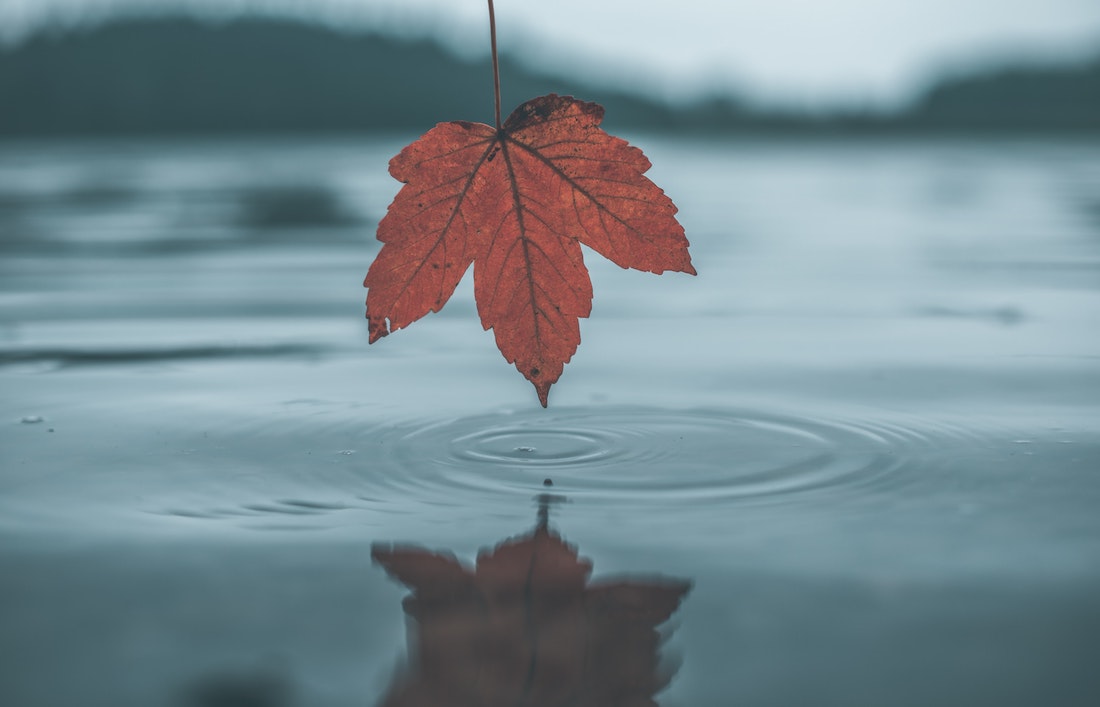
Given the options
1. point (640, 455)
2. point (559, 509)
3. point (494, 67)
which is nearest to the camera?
point (494, 67)

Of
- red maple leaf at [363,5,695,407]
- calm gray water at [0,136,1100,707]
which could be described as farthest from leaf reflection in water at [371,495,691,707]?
red maple leaf at [363,5,695,407]

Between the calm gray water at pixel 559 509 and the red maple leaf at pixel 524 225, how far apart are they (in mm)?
233

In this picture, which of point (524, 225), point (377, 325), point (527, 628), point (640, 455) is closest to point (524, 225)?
point (524, 225)

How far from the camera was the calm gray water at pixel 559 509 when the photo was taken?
2.93ft

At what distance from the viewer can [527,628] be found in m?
0.94

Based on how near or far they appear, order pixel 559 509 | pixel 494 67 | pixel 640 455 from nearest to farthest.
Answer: pixel 494 67 < pixel 559 509 < pixel 640 455

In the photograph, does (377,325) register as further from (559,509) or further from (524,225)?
(559,509)

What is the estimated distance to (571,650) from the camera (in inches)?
35.4

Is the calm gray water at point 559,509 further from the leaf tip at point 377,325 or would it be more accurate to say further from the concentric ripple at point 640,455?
the leaf tip at point 377,325

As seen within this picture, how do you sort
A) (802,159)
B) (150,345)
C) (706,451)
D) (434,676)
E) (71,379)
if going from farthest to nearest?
(802,159), (150,345), (71,379), (706,451), (434,676)

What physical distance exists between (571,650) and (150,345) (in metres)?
1.95

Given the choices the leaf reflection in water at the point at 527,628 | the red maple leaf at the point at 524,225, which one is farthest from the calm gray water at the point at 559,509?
the red maple leaf at the point at 524,225

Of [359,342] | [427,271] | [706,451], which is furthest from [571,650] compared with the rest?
[359,342]

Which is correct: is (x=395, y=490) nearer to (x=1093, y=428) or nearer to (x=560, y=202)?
(x=560, y=202)
